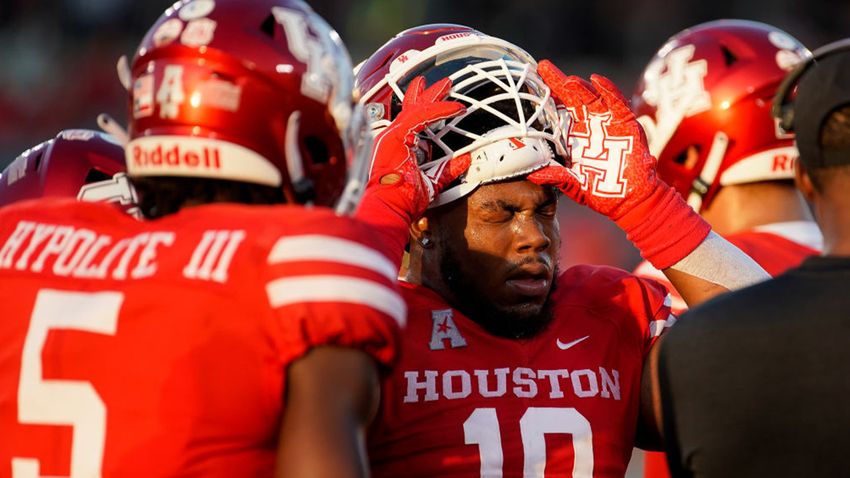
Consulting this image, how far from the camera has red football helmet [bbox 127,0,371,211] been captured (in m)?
2.28

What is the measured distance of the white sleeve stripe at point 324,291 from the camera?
2023 mm

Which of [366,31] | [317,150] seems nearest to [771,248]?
[317,150]

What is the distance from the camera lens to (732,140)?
4.11 metres

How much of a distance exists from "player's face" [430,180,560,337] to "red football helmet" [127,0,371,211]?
2.63 ft

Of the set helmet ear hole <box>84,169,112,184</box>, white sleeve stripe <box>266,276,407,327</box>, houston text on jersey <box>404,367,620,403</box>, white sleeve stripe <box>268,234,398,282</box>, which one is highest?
helmet ear hole <box>84,169,112,184</box>

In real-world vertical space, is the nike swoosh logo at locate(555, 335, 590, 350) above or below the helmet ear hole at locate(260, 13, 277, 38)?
below

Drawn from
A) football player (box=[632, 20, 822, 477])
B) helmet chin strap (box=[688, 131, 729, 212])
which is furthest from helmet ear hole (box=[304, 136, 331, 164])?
helmet chin strap (box=[688, 131, 729, 212])

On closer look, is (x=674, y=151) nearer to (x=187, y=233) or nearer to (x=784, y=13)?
(x=187, y=233)

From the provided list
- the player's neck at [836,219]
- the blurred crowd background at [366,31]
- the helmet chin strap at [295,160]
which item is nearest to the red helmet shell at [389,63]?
the helmet chin strap at [295,160]

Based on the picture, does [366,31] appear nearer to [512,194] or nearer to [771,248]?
[771,248]

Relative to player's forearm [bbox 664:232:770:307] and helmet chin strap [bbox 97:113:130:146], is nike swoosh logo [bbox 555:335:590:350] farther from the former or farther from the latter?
helmet chin strap [bbox 97:113:130:146]

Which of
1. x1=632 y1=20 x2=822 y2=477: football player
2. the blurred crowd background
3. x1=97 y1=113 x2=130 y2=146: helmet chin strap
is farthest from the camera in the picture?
the blurred crowd background

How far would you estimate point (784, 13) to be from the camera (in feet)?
39.6

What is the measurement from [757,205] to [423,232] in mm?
1343
